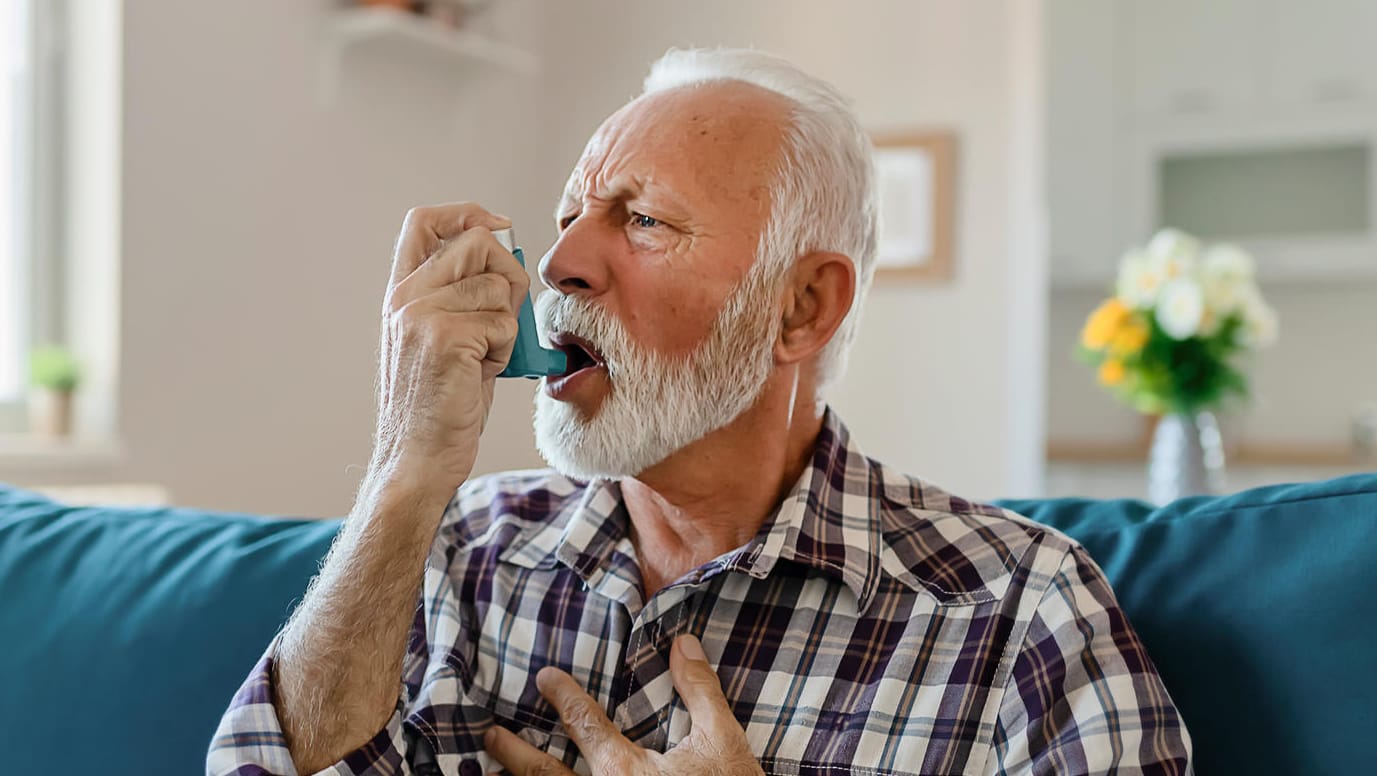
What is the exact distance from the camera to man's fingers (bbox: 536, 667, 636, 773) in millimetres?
1079

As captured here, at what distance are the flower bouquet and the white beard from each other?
4.70 ft

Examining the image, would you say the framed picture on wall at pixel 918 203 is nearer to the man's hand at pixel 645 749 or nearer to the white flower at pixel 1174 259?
the white flower at pixel 1174 259

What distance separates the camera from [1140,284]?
8.20ft

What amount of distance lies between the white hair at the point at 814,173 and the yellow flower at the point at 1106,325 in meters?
1.27

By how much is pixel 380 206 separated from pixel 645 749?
8.70 feet

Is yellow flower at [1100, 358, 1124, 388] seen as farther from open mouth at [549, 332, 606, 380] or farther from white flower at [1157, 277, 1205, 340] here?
open mouth at [549, 332, 606, 380]

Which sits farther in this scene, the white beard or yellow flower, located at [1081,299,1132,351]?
yellow flower, located at [1081,299,1132,351]

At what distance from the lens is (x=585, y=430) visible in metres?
1.22

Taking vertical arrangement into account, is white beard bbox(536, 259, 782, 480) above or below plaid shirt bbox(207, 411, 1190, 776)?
above

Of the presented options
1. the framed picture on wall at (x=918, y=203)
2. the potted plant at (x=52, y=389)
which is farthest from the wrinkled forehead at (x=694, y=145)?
the framed picture on wall at (x=918, y=203)

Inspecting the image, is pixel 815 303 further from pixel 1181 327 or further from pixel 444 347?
pixel 1181 327

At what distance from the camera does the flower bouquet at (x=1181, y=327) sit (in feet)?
7.98

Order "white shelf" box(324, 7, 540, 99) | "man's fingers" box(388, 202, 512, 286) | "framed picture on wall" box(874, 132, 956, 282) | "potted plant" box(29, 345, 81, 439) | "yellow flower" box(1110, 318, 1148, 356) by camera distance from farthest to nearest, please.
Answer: "framed picture on wall" box(874, 132, 956, 282) → "white shelf" box(324, 7, 540, 99) → "potted plant" box(29, 345, 81, 439) → "yellow flower" box(1110, 318, 1148, 356) → "man's fingers" box(388, 202, 512, 286)

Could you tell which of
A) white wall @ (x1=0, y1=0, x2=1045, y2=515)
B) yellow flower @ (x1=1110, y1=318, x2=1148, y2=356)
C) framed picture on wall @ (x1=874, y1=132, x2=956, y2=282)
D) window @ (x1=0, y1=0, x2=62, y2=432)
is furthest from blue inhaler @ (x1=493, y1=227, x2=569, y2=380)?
framed picture on wall @ (x1=874, y1=132, x2=956, y2=282)
